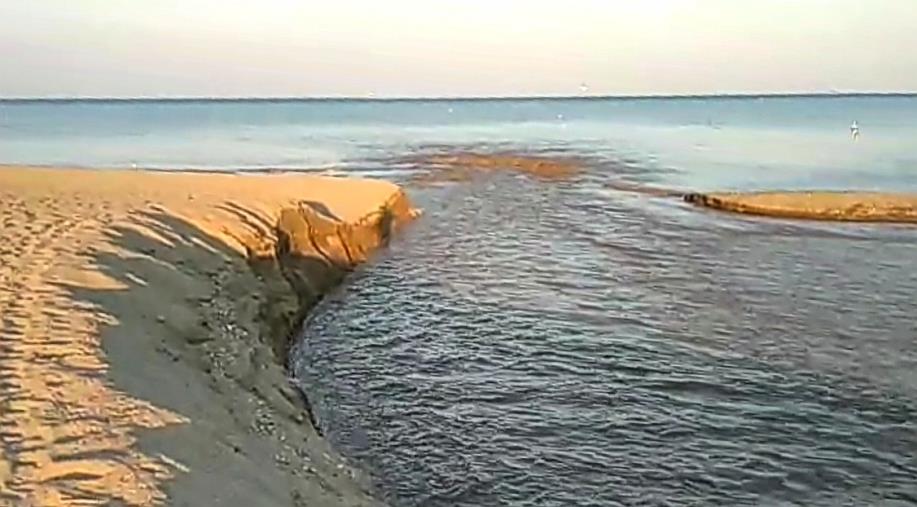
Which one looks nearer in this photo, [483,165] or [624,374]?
[624,374]

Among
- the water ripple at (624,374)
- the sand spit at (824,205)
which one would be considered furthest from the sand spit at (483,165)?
the water ripple at (624,374)

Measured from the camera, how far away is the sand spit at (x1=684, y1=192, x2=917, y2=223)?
2639 centimetres

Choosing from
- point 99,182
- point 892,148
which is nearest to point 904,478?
point 99,182

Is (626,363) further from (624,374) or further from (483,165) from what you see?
(483,165)

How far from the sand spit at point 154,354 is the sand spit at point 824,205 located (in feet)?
53.2

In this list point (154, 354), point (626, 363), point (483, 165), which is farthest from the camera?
point (483, 165)

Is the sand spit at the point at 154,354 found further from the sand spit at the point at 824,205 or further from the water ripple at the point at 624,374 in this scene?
the sand spit at the point at 824,205

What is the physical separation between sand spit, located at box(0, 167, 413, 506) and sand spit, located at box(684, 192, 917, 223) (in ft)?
53.2

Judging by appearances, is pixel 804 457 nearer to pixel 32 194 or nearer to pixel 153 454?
pixel 153 454

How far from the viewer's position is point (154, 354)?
7797 mm

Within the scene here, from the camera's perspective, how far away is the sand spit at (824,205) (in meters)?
26.4

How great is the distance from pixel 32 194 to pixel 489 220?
12820 mm

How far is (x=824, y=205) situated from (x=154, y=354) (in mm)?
23886

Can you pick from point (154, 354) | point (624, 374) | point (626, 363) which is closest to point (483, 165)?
point (626, 363)
